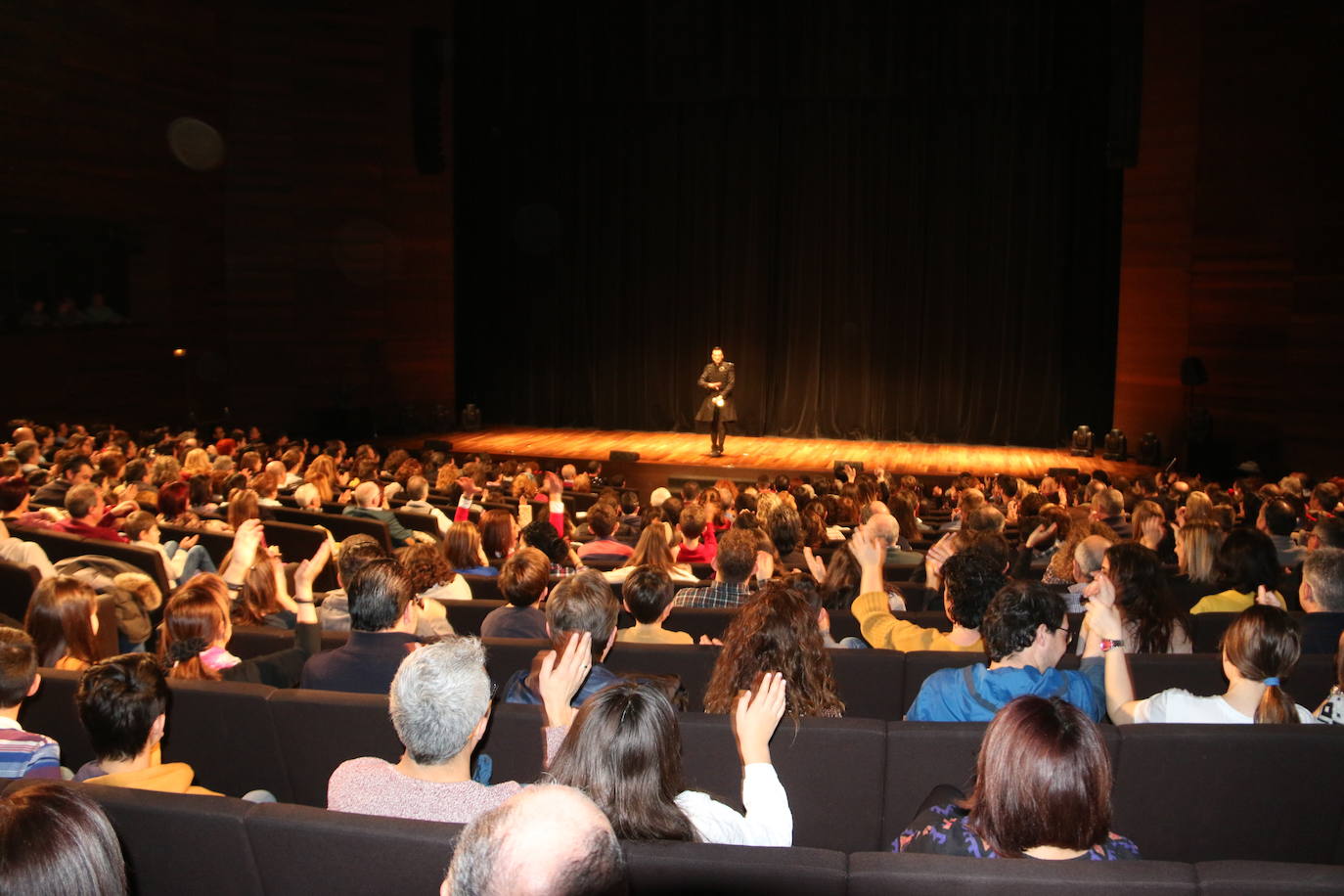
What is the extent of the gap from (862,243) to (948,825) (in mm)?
17798

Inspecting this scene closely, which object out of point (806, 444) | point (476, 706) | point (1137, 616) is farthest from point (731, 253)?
point (476, 706)

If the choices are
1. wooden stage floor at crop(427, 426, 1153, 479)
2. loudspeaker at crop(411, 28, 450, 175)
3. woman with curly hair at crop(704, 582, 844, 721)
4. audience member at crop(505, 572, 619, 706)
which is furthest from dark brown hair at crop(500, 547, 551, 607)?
loudspeaker at crop(411, 28, 450, 175)

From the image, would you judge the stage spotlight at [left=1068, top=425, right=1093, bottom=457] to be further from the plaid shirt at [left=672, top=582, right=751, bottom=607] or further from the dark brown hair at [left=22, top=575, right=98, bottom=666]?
the dark brown hair at [left=22, top=575, right=98, bottom=666]

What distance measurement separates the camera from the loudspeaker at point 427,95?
57.6 ft

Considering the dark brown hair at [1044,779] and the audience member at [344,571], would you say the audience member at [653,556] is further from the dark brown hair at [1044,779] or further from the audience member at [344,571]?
the dark brown hair at [1044,779]

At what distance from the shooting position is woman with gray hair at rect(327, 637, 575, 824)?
253 cm

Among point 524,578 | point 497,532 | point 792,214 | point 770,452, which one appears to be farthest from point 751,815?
point 792,214

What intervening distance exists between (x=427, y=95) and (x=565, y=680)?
16340mm

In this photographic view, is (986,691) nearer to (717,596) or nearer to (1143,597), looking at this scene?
(1143,597)

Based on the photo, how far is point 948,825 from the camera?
2.39 m

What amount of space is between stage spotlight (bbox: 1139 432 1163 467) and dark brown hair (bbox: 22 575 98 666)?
14246 mm

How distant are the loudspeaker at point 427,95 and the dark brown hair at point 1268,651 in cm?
1617

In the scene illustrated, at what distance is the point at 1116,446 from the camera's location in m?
16.1

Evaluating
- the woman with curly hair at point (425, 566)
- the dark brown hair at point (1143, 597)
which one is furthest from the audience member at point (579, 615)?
the dark brown hair at point (1143, 597)
